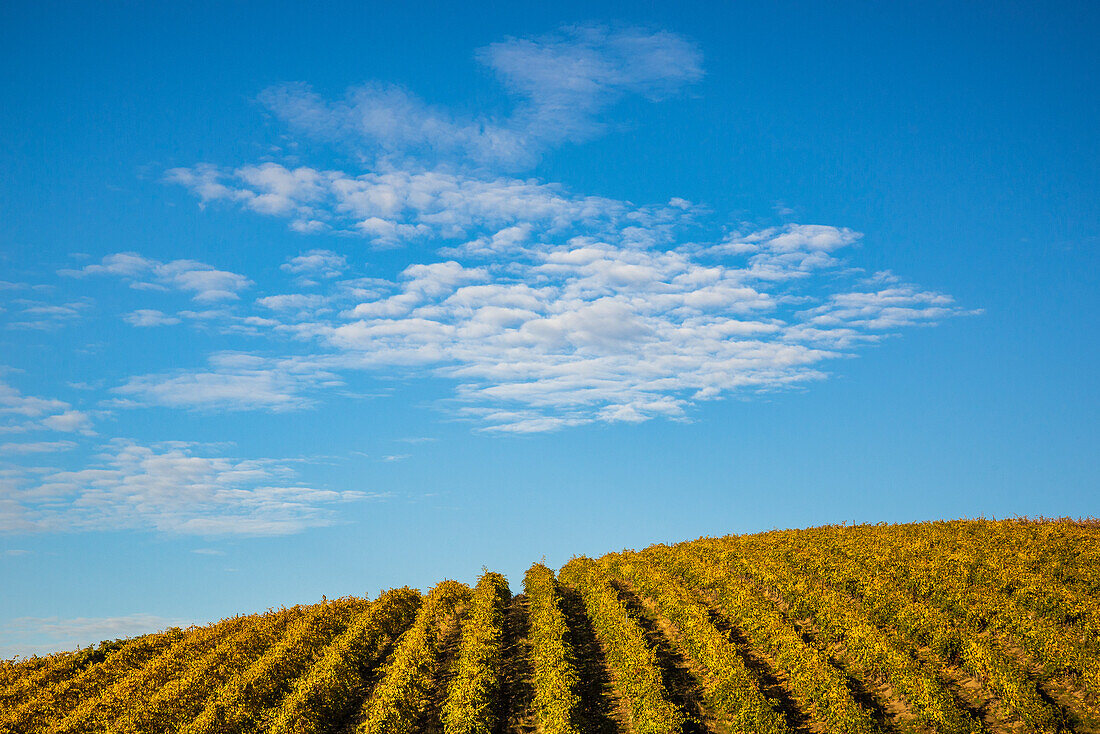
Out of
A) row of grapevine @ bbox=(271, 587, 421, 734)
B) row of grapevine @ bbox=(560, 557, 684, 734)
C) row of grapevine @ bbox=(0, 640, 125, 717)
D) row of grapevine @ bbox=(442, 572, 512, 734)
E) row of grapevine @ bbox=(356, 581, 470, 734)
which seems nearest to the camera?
row of grapevine @ bbox=(560, 557, 684, 734)

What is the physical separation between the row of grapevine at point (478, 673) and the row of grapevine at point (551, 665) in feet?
4.88

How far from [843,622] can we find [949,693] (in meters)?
5.93

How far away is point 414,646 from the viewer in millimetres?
28547

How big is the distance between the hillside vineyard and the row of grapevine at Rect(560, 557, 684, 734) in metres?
0.10

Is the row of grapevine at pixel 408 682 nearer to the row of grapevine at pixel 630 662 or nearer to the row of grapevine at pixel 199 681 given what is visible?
the row of grapevine at pixel 199 681

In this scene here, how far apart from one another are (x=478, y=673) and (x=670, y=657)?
7.67m

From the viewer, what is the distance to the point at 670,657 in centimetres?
2755

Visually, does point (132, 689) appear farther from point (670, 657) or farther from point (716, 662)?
point (716, 662)

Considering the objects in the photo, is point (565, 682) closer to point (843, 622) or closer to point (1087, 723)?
point (843, 622)

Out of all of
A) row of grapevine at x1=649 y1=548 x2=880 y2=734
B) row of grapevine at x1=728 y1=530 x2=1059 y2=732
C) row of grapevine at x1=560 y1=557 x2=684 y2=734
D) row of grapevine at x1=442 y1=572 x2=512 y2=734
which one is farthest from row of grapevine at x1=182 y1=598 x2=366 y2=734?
row of grapevine at x1=728 y1=530 x2=1059 y2=732

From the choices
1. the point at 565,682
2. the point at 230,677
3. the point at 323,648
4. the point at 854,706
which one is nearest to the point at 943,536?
the point at 854,706

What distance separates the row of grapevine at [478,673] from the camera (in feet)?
71.9

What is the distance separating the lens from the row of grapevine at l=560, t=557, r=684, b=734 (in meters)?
21.4

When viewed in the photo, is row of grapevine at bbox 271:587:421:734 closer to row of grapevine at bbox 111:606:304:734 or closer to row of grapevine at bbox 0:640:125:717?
row of grapevine at bbox 111:606:304:734
